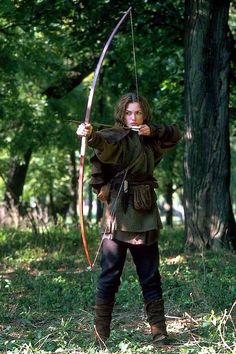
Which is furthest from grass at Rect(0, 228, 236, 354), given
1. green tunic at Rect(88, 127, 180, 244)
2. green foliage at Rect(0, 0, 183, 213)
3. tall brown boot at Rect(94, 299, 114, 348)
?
green foliage at Rect(0, 0, 183, 213)

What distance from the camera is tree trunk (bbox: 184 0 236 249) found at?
8.56 meters

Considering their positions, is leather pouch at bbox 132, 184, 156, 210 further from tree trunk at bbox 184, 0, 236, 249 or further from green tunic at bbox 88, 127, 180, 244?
tree trunk at bbox 184, 0, 236, 249

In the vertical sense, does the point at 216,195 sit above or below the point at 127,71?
below

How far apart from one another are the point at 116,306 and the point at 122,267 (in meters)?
1.68

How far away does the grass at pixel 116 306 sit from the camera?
4.46m

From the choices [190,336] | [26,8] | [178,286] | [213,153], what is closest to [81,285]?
[178,286]

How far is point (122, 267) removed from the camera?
451 centimetres

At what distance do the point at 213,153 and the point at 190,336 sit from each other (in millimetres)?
4247

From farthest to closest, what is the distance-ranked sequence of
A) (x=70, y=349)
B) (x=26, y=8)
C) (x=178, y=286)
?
(x=26, y=8), (x=178, y=286), (x=70, y=349)

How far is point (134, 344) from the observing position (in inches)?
174

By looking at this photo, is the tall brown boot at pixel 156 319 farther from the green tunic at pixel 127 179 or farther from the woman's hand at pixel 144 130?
the woman's hand at pixel 144 130

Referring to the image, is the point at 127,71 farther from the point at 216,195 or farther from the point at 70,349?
the point at 70,349

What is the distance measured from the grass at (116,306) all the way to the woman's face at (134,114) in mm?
1499

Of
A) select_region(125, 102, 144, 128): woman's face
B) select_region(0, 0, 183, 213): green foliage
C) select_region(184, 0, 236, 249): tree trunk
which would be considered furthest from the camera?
select_region(0, 0, 183, 213): green foliage
